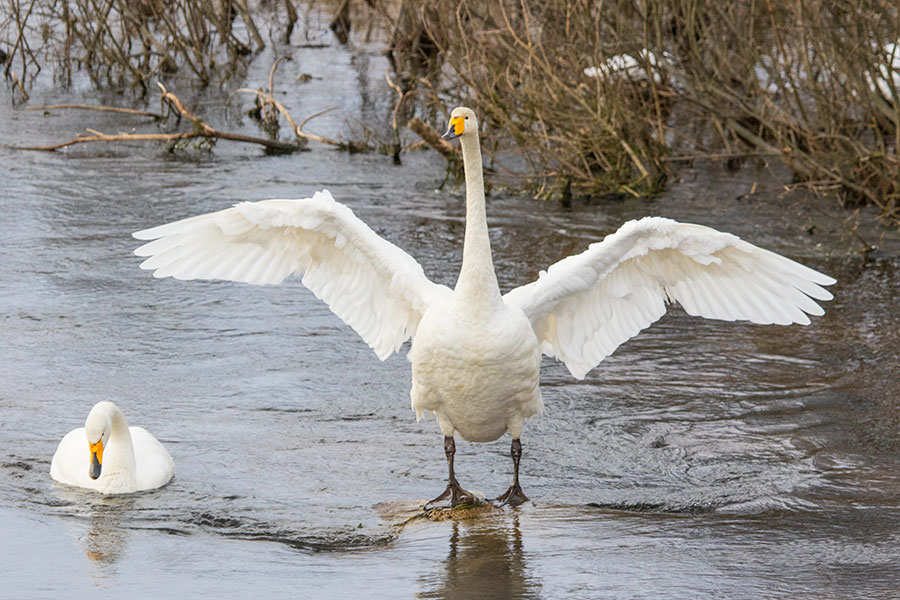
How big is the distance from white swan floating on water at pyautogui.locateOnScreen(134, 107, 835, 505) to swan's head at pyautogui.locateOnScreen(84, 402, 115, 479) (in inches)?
36.9

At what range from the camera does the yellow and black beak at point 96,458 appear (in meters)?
6.25

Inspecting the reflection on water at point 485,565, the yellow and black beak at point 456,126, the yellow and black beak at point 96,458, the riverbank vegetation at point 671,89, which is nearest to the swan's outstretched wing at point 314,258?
the yellow and black beak at point 456,126

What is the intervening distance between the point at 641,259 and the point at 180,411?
9.98ft

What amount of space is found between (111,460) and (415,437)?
1800 millimetres

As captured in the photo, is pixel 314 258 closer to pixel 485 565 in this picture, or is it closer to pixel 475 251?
pixel 475 251

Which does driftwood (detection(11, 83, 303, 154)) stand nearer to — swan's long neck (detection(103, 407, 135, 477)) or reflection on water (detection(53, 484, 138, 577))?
swan's long neck (detection(103, 407, 135, 477))

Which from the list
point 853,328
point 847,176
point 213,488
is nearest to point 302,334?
point 213,488

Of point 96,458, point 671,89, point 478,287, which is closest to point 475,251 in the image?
point 478,287

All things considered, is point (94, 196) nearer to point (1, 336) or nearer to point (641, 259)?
point (1, 336)

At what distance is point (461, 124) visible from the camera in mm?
5969

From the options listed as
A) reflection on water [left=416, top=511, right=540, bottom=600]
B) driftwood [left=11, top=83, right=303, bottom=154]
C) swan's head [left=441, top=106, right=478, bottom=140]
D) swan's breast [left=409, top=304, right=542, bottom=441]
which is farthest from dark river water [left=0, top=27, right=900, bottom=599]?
swan's head [left=441, top=106, right=478, bottom=140]

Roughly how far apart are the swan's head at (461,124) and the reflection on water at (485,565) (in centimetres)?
184

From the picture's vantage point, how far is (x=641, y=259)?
253 inches

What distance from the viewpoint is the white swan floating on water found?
574cm
